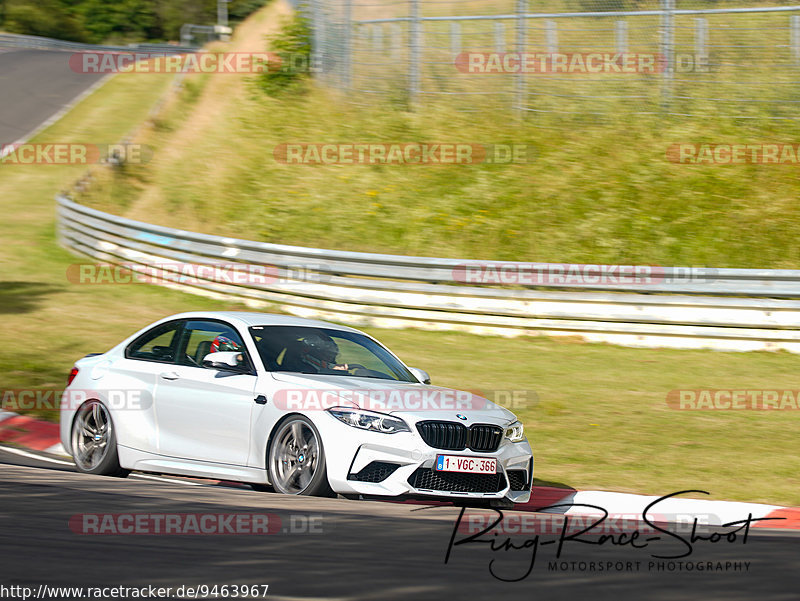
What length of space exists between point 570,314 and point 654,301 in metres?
1.21

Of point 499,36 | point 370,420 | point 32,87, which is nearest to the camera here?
point 370,420

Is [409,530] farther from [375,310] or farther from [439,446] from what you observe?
[375,310]

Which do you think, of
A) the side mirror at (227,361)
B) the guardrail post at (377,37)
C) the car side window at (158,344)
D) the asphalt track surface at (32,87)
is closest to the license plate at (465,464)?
the side mirror at (227,361)

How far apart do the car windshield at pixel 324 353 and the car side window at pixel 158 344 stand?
740mm

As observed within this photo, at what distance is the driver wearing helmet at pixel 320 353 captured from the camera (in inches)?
309

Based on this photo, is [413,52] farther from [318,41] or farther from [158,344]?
[158,344]

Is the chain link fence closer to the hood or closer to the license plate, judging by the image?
the hood

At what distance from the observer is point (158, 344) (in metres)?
8.48

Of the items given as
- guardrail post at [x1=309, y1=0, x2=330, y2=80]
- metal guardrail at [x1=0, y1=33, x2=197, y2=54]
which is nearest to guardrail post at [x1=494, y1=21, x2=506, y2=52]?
guardrail post at [x1=309, y1=0, x2=330, y2=80]

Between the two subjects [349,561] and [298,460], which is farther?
[298,460]

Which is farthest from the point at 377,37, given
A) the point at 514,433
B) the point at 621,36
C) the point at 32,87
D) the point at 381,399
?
the point at 32,87

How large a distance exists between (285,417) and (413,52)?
14.7m

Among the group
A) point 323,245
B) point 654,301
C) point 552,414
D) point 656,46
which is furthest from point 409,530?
point 656,46

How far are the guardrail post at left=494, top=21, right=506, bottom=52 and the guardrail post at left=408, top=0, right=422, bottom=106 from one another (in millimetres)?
1642
